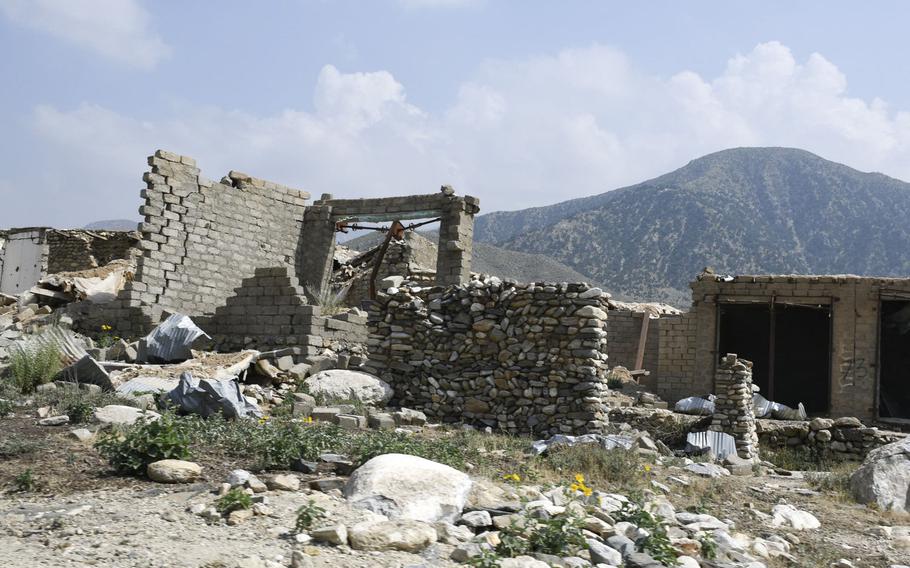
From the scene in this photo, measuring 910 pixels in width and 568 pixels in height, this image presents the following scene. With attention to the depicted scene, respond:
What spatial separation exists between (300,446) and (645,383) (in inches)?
495

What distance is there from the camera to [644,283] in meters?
59.6

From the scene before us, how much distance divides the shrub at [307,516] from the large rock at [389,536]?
0.25 metres

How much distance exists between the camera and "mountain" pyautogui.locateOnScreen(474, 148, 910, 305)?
207 feet

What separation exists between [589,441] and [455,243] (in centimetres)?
910

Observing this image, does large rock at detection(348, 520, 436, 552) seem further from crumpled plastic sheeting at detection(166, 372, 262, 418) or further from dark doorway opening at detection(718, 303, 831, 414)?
dark doorway opening at detection(718, 303, 831, 414)

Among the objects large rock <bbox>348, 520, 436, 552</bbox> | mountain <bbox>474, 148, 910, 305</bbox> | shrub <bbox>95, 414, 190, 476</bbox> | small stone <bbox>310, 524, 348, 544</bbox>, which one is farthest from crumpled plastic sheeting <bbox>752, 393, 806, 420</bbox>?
mountain <bbox>474, 148, 910, 305</bbox>

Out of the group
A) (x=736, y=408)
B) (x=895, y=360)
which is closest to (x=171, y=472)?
(x=736, y=408)

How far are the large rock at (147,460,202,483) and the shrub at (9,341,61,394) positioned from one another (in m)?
4.91

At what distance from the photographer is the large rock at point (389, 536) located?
4.82 metres

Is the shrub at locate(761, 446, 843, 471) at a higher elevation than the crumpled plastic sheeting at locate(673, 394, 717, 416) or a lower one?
lower

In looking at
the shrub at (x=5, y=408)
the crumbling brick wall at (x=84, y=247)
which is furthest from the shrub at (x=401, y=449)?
the crumbling brick wall at (x=84, y=247)

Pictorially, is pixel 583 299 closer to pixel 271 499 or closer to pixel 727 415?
pixel 727 415

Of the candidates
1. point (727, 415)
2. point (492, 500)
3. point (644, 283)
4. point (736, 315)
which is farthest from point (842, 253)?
point (492, 500)

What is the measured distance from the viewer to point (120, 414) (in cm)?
801
